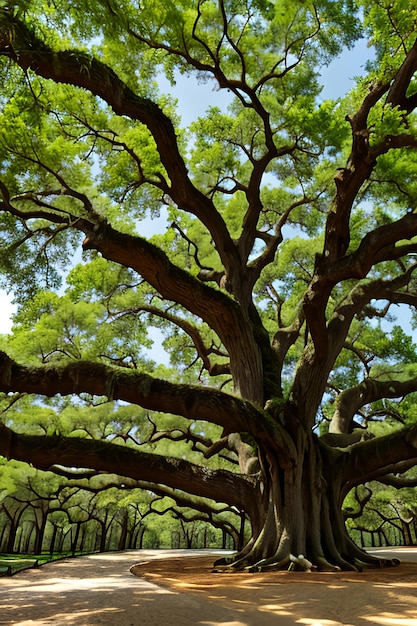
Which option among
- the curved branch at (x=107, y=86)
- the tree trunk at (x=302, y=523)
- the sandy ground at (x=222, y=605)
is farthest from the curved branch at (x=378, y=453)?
the curved branch at (x=107, y=86)

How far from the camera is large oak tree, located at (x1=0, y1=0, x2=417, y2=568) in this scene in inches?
259

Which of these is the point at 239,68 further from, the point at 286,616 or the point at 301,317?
the point at 286,616

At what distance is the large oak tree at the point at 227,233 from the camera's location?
21.6 feet

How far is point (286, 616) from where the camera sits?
2.85 m

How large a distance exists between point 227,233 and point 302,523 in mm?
5613

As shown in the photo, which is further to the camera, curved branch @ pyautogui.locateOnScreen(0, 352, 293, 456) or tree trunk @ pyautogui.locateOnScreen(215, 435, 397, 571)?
tree trunk @ pyautogui.locateOnScreen(215, 435, 397, 571)

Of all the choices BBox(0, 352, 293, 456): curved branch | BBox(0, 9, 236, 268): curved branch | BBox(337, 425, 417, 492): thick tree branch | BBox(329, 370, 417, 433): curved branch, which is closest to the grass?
BBox(0, 352, 293, 456): curved branch

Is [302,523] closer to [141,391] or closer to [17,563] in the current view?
[141,391]

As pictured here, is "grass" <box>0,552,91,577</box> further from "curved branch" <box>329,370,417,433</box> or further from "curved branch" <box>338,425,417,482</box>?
"curved branch" <box>329,370,417,433</box>

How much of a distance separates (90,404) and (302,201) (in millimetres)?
9702

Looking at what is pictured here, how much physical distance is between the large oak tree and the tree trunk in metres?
0.03

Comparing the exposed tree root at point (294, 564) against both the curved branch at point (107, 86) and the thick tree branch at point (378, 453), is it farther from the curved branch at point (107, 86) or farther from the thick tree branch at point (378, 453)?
the curved branch at point (107, 86)

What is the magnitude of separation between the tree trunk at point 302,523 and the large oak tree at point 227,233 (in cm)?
3

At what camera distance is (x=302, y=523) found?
6.93m
